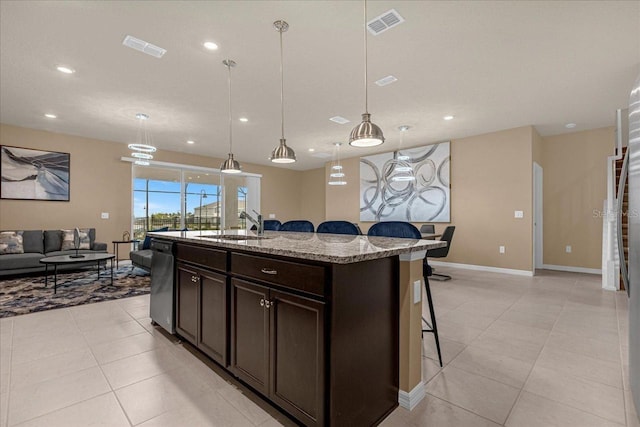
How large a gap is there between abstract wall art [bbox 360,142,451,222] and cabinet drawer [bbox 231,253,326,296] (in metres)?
4.40

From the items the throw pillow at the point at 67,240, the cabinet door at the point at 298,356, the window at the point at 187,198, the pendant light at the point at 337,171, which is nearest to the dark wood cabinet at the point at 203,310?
the cabinet door at the point at 298,356

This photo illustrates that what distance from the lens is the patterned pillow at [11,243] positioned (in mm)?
4844

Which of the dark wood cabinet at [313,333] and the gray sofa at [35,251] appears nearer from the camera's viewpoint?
the dark wood cabinet at [313,333]

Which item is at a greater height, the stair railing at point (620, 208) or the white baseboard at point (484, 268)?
the stair railing at point (620, 208)

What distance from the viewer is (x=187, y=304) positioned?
233cm

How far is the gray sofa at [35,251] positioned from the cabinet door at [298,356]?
5.40 meters

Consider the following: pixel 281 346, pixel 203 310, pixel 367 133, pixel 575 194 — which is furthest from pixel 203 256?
pixel 575 194

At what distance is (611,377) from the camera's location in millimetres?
1943

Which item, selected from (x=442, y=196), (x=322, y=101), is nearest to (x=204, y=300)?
(x=322, y=101)

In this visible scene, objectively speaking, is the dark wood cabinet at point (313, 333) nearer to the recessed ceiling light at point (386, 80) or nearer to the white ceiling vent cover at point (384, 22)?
the white ceiling vent cover at point (384, 22)

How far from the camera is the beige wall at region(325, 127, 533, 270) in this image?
5.33 meters

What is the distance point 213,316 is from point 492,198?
562 cm

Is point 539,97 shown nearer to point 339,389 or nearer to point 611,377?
point 611,377

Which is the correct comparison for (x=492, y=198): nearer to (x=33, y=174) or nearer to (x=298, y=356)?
(x=298, y=356)
